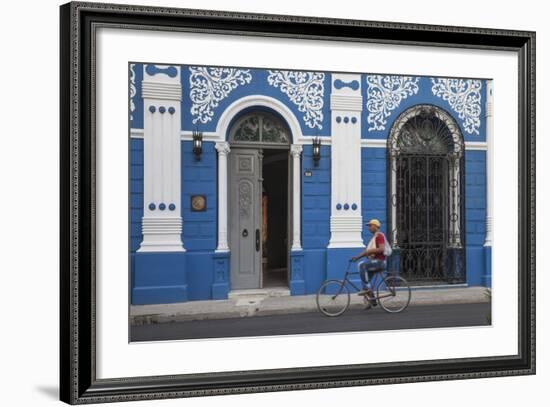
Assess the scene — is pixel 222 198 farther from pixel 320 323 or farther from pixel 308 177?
pixel 320 323

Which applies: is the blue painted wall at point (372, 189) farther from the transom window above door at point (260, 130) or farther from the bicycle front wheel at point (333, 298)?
the transom window above door at point (260, 130)

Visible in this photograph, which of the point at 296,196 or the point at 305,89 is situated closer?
the point at 305,89

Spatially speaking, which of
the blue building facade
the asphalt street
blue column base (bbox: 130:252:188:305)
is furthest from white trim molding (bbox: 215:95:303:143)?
the asphalt street

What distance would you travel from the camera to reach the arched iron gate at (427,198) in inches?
263

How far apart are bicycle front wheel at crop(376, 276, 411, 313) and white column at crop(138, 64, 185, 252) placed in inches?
65.9

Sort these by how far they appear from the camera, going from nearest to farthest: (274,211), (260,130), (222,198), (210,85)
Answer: (210,85)
(222,198)
(274,211)
(260,130)

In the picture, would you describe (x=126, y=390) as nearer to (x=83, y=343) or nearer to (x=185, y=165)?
(x=83, y=343)

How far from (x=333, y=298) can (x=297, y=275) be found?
364 mm

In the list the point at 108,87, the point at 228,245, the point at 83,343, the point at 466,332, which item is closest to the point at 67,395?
the point at 83,343

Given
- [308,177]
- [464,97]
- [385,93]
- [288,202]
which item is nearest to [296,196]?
[288,202]

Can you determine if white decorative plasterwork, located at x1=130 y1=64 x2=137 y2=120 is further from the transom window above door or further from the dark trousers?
the dark trousers

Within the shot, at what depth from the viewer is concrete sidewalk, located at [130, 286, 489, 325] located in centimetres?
583

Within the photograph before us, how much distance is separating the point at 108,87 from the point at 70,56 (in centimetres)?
33

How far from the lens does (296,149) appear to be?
6832 millimetres
